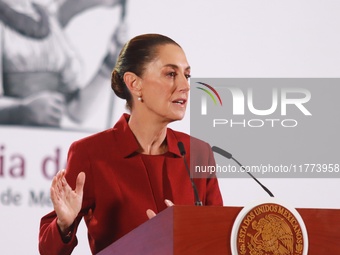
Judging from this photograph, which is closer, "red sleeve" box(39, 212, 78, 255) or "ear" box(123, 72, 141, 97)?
"red sleeve" box(39, 212, 78, 255)

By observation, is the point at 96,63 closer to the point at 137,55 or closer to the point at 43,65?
the point at 43,65

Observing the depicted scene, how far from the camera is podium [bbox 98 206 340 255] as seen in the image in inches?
62.4

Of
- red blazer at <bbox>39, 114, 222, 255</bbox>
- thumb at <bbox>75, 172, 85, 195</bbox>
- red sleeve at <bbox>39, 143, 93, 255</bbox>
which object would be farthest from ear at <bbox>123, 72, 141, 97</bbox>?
thumb at <bbox>75, 172, 85, 195</bbox>

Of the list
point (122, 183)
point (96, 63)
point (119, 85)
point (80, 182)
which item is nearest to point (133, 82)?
point (119, 85)

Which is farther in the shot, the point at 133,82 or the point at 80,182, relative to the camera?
the point at 133,82

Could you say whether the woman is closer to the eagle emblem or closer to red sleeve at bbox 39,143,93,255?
red sleeve at bbox 39,143,93,255

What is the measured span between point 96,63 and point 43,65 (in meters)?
0.22

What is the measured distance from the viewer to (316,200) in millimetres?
3244

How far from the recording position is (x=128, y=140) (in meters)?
2.55

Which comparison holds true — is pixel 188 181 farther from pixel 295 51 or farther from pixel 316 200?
pixel 295 51

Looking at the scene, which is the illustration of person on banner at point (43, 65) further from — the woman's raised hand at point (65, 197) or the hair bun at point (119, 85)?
the woman's raised hand at point (65, 197)

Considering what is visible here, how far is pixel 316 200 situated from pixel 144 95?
3.45ft

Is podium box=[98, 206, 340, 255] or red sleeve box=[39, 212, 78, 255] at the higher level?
podium box=[98, 206, 340, 255]

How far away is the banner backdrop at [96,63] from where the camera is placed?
3.18m
